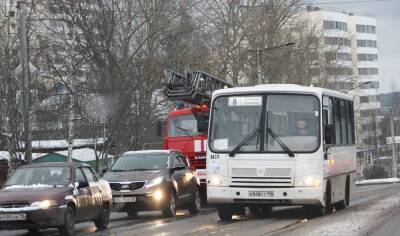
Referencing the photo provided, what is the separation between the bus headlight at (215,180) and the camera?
57.2 ft

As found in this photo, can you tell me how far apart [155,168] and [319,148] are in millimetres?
5052

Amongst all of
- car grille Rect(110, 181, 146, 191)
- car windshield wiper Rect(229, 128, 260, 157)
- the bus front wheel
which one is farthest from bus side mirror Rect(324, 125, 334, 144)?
car grille Rect(110, 181, 146, 191)

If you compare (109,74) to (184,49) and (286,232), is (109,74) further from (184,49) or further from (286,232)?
(286,232)

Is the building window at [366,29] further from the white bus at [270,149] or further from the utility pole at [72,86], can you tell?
the white bus at [270,149]

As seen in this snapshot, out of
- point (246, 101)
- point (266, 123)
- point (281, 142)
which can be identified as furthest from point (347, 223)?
point (246, 101)

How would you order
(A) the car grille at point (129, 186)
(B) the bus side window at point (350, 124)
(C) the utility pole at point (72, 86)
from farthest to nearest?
(C) the utility pole at point (72, 86) → (B) the bus side window at point (350, 124) → (A) the car grille at point (129, 186)

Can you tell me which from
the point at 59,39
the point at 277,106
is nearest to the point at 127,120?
the point at 59,39

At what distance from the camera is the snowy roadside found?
46.8 ft

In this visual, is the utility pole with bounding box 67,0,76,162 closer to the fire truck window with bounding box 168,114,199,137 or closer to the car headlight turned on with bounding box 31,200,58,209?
the fire truck window with bounding box 168,114,199,137

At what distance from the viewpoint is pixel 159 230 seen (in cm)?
1620

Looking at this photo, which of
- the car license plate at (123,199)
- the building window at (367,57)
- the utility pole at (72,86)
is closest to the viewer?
the car license plate at (123,199)

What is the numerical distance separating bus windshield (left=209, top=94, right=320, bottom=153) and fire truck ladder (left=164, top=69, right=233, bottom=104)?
717 centimetres

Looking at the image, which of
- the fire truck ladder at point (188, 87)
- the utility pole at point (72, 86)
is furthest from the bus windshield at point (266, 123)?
the utility pole at point (72, 86)

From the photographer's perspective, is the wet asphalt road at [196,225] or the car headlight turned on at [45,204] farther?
the wet asphalt road at [196,225]
